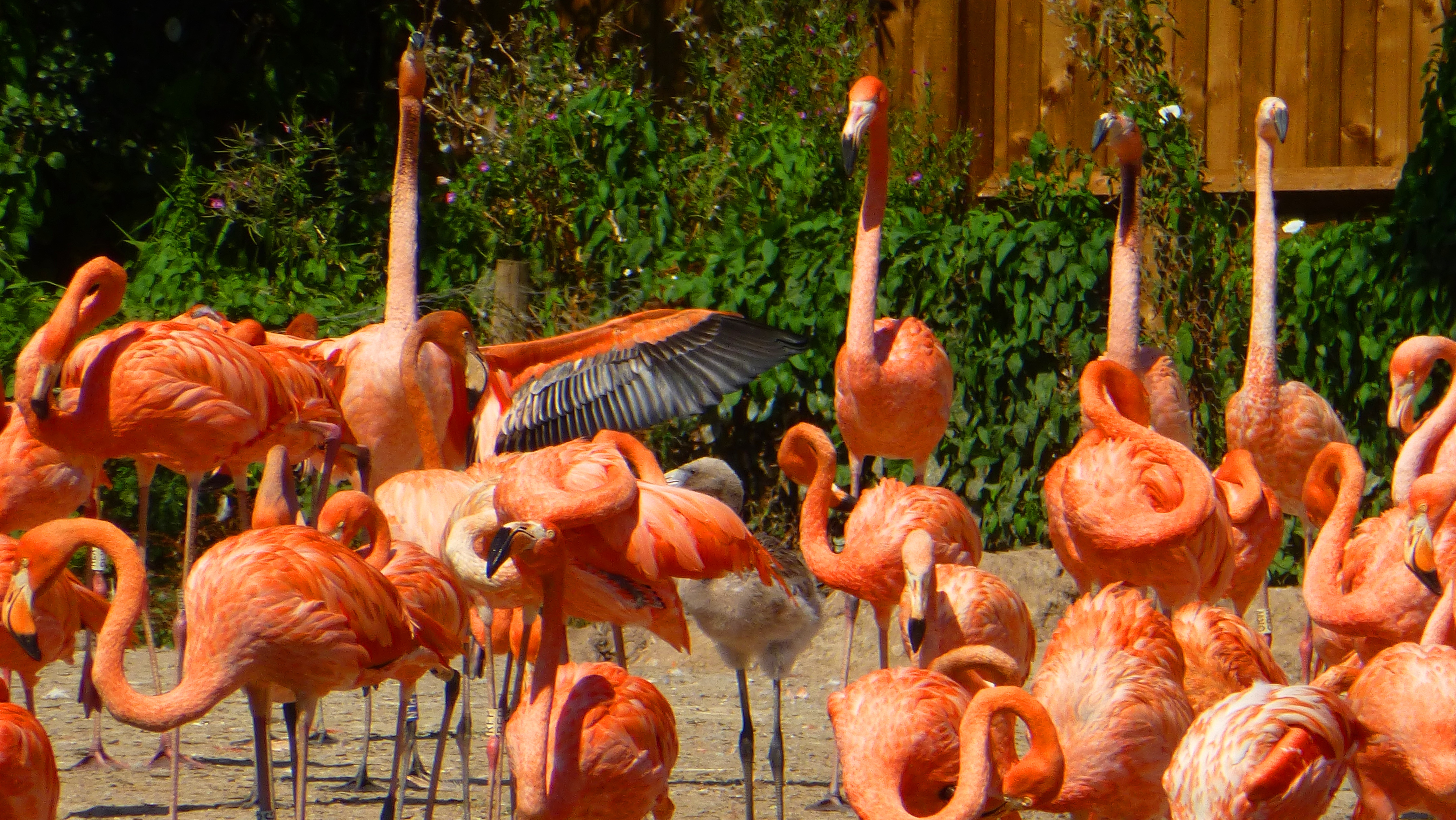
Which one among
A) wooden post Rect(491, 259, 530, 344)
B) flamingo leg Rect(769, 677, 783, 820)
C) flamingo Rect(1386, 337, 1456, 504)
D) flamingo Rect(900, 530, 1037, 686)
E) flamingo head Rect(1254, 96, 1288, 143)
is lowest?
flamingo leg Rect(769, 677, 783, 820)

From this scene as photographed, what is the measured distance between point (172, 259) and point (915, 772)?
5.74m

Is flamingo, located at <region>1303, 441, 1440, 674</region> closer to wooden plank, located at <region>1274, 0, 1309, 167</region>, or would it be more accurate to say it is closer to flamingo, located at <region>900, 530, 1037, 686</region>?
flamingo, located at <region>900, 530, 1037, 686</region>

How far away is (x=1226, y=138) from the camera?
7.01 m

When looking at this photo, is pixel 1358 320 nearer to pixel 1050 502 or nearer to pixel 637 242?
pixel 1050 502

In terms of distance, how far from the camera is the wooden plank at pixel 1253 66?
6941 millimetres

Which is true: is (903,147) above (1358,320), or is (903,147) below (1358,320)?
above

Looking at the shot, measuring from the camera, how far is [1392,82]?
6688 mm

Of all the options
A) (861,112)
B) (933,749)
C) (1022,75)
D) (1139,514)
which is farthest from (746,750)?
(1022,75)

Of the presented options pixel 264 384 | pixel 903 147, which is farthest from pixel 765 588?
pixel 903 147

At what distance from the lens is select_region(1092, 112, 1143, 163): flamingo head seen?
5445 mm

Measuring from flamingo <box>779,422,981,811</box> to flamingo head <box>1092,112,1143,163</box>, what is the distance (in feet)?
5.33

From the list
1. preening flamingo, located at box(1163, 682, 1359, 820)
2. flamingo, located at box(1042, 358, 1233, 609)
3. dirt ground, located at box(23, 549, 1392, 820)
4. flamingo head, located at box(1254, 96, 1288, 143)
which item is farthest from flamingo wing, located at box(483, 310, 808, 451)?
preening flamingo, located at box(1163, 682, 1359, 820)

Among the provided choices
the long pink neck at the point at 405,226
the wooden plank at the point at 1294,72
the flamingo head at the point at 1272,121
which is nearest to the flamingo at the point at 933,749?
the long pink neck at the point at 405,226

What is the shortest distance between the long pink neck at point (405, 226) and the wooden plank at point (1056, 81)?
2.92 meters
